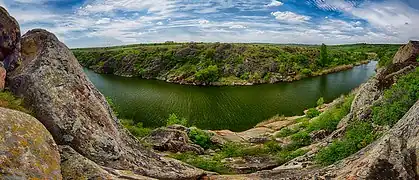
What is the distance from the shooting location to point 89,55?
7470 inches

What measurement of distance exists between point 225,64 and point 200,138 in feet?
322

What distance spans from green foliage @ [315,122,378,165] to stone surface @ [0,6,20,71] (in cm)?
1371

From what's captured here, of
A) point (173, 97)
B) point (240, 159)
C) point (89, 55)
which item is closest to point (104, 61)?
point (89, 55)

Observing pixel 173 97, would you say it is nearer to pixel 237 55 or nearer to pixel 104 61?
pixel 237 55

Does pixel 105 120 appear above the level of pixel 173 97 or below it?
above

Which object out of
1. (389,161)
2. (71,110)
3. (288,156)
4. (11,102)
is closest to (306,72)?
(288,156)

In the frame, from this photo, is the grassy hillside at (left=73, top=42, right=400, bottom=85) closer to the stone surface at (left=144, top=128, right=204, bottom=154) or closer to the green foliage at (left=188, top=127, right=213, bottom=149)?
the green foliage at (left=188, top=127, right=213, bottom=149)

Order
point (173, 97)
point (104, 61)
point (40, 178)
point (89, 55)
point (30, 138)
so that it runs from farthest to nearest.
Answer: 1. point (89, 55)
2. point (104, 61)
3. point (173, 97)
4. point (30, 138)
5. point (40, 178)

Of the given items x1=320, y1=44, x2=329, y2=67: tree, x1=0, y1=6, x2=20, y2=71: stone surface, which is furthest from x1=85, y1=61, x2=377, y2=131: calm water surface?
x1=0, y1=6, x2=20, y2=71: stone surface

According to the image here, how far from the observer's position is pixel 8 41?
12.6 meters

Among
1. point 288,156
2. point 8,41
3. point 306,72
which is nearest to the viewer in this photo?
point 8,41

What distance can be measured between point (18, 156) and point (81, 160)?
2354mm

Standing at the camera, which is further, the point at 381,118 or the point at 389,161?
the point at 381,118

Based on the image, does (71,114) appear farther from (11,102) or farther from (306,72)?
(306,72)
